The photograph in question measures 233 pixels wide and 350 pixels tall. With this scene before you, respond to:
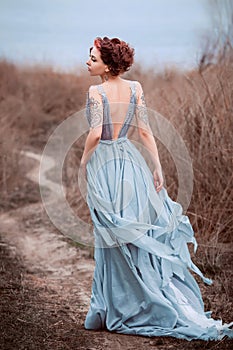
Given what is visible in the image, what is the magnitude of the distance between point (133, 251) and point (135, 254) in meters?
0.02

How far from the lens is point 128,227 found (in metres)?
3.84

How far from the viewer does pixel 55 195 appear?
9.03 meters

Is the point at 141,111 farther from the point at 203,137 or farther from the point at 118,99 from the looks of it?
the point at 203,137

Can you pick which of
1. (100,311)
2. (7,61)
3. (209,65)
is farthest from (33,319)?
(7,61)

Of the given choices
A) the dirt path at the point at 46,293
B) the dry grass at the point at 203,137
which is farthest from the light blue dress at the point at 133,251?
the dry grass at the point at 203,137

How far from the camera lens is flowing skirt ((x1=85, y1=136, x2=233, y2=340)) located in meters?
3.88

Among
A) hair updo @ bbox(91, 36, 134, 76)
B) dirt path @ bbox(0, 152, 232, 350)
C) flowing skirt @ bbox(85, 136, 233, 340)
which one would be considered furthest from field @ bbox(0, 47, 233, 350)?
hair updo @ bbox(91, 36, 134, 76)

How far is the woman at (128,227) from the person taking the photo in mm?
3855

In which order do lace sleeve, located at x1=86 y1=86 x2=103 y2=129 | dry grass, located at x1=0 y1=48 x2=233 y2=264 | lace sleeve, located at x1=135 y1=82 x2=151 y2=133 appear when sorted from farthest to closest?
dry grass, located at x1=0 y1=48 x2=233 y2=264, lace sleeve, located at x1=135 y1=82 x2=151 y2=133, lace sleeve, located at x1=86 y1=86 x2=103 y2=129

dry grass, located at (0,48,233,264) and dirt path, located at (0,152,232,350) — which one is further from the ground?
dry grass, located at (0,48,233,264)

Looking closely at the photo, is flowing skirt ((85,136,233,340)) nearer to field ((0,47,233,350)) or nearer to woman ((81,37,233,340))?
woman ((81,37,233,340))

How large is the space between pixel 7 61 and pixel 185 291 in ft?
35.8

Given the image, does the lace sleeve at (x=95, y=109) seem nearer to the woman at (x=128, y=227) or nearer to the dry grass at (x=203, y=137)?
the woman at (x=128, y=227)

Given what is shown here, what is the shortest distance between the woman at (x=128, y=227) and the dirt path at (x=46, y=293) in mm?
135
